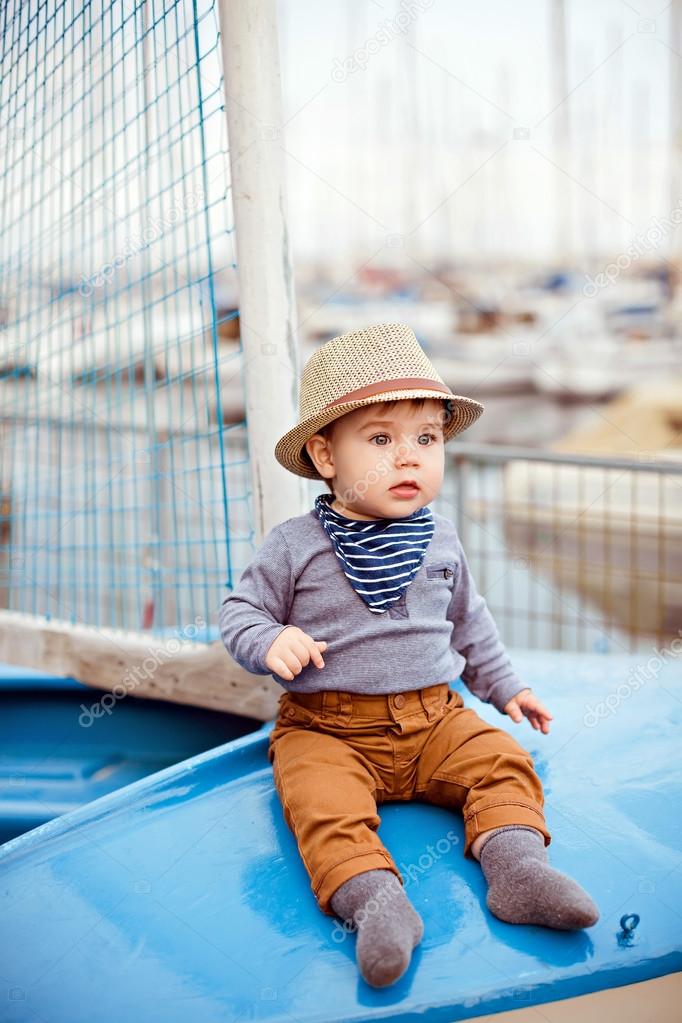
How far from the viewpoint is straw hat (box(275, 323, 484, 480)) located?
1752 millimetres

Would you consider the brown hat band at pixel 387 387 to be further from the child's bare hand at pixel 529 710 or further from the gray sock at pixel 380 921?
the gray sock at pixel 380 921

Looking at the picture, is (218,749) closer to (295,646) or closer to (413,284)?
(295,646)

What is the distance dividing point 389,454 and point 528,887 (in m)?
0.80

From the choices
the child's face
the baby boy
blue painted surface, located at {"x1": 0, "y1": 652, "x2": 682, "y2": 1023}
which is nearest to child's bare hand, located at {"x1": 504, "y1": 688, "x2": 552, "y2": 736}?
the baby boy

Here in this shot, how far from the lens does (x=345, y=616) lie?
1.82 m

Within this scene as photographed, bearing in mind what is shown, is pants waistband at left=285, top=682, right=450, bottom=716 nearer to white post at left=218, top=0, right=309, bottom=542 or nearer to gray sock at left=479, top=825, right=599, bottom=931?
gray sock at left=479, top=825, right=599, bottom=931

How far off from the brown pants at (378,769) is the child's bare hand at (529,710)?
96 mm

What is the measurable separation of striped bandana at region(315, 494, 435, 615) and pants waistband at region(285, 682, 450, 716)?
0.17 meters

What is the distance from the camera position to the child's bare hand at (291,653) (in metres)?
1.61

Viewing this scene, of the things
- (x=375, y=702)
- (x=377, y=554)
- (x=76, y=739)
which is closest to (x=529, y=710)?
(x=375, y=702)

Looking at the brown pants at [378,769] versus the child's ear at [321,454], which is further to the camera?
the child's ear at [321,454]

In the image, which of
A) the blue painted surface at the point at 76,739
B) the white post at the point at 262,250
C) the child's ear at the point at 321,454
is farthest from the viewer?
the blue painted surface at the point at 76,739

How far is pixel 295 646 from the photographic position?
163 centimetres

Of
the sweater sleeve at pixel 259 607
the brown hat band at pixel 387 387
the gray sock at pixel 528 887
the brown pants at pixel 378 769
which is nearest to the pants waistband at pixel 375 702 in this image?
the brown pants at pixel 378 769
